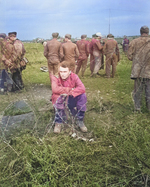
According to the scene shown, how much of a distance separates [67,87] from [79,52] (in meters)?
4.23

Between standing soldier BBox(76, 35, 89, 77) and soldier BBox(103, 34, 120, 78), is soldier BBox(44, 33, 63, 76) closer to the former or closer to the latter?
standing soldier BBox(76, 35, 89, 77)

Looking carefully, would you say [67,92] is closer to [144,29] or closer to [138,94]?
[138,94]

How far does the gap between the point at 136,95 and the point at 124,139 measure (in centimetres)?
157

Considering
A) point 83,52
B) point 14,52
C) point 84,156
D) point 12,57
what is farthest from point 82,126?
point 83,52

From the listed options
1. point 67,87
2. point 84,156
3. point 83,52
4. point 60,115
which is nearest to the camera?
point 84,156

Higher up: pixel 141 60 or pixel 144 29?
pixel 144 29

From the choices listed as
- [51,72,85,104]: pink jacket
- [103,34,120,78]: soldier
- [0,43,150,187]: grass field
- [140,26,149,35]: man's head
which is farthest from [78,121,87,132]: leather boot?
[103,34,120,78]: soldier

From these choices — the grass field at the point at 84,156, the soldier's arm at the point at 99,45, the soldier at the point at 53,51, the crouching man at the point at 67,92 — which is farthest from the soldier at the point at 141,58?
the soldier's arm at the point at 99,45

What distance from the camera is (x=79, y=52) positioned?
7.16 m

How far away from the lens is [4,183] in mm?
2471

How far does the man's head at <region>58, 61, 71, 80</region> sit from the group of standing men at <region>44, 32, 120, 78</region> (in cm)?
152

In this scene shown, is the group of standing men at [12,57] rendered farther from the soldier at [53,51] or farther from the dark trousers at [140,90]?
the dark trousers at [140,90]

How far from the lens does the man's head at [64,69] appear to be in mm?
2981

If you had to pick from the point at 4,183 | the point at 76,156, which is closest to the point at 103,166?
the point at 76,156
